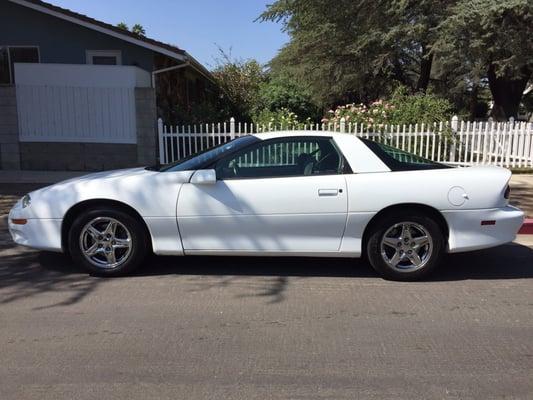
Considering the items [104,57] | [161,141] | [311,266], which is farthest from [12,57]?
[311,266]

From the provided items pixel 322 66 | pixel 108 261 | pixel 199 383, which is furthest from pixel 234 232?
pixel 322 66

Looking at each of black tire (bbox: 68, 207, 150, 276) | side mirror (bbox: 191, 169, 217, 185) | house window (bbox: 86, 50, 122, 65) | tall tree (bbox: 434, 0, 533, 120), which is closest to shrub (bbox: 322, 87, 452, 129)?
tall tree (bbox: 434, 0, 533, 120)

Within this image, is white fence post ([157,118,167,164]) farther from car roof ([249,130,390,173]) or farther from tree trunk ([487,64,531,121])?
tree trunk ([487,64,531,121])

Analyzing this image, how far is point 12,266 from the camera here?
589 cm

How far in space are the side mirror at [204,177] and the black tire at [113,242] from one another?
2.31 feet

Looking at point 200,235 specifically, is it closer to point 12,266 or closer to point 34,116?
point 12,266

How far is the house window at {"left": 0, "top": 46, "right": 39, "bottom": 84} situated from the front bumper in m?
11.0

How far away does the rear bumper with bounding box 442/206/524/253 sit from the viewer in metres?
5.19

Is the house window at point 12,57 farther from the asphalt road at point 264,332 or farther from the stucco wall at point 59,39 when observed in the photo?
the asphalt road at point 264,332

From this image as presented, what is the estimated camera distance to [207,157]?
5.49m

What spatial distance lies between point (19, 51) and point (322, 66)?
10.5m

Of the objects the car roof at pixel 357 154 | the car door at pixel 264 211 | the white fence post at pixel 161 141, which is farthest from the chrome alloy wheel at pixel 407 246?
the white fence post at pixel 161 141

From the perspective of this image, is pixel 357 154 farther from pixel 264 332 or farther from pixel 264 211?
pixel 264 332

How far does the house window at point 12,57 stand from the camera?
14959mm
